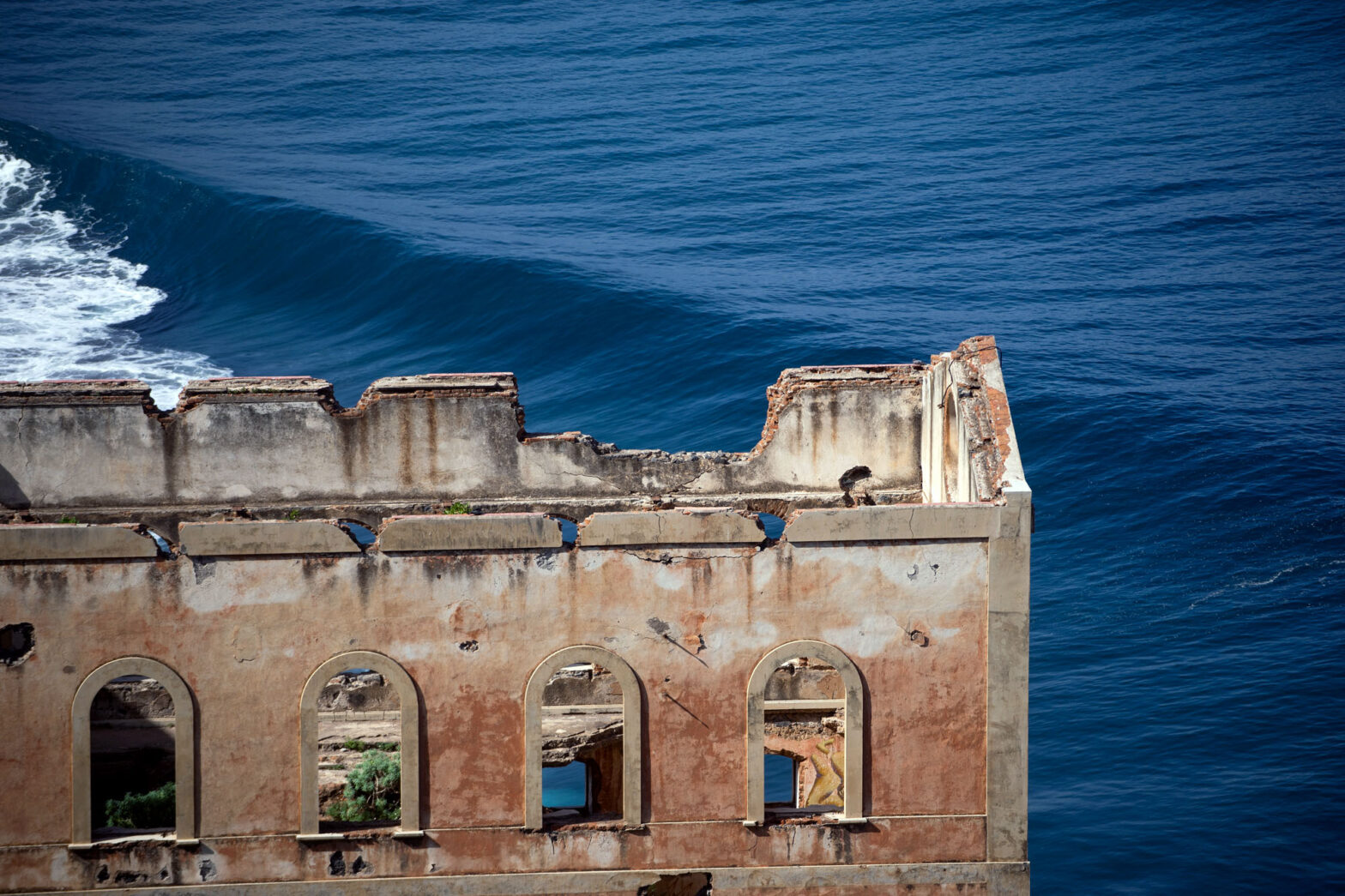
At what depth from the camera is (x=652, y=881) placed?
17891mm

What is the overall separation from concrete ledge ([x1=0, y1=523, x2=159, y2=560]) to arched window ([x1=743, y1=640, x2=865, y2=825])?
675 centimetres

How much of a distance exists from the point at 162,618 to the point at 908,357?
37141mm

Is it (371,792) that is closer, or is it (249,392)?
(371,792)

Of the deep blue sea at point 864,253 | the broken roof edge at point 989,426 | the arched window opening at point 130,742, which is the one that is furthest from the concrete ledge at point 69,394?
the deep blue sea at point 864,253

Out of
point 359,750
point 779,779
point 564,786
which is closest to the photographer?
point 359,750

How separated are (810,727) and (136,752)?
28.2 ft

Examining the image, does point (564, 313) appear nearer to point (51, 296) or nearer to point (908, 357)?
point (908, 357)

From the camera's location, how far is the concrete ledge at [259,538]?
56.1 ft

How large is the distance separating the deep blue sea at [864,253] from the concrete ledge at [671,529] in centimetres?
1688

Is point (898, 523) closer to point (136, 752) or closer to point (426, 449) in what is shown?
point (426, 449)

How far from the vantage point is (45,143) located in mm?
78188

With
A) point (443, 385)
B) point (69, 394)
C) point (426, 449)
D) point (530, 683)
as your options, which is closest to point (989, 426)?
point (530, 683)

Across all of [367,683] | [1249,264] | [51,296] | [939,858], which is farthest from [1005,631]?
[51,296]

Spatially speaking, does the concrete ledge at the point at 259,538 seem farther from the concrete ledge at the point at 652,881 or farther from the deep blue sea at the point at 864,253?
the deep blue sea at the point at 864,253
